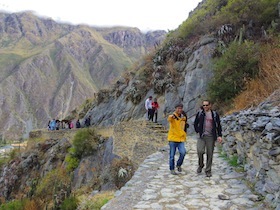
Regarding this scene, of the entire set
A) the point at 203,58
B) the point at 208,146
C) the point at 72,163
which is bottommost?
the point at 72,163

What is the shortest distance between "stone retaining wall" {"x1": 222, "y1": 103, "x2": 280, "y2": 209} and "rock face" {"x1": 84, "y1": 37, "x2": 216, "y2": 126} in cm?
1006

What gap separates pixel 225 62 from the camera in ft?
47.8

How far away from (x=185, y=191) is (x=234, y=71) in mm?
9165

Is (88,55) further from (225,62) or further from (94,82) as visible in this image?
(225,62)

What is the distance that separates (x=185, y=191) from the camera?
6.06 m

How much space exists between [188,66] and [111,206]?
15.0 meters

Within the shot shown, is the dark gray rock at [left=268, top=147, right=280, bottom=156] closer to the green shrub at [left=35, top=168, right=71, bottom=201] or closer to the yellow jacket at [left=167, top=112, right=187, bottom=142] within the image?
the yellow jacket at [left=167, top=112, right=187, bottom=142]

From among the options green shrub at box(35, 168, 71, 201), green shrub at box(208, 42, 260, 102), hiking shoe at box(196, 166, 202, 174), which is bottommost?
green shrub at box(35, 168, 71, 201)

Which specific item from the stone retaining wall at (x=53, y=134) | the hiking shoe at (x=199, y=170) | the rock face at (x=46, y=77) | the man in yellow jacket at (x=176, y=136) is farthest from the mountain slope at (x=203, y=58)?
the rock face at (x=46, y=77)

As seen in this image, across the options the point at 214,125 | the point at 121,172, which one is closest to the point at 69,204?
the point at 121,172

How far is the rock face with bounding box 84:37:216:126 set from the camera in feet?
58.2

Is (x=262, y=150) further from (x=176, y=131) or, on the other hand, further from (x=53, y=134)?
(x=53, y=134)

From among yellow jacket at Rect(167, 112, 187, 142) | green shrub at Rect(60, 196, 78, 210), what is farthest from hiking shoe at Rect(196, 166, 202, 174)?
green shrub at Rect(60, 196, 78, 210)

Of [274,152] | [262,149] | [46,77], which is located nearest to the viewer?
[274,152]
